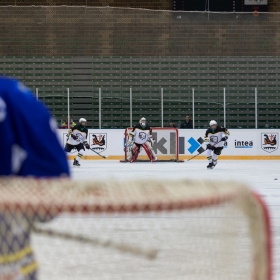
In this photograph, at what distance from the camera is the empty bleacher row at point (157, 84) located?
65.4ft

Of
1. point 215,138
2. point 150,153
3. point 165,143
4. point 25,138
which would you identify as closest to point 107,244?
point 25,138

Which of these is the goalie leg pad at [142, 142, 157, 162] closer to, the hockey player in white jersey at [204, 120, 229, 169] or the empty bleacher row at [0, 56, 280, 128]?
the empty bleacher row at [0, 56, 280, 128]

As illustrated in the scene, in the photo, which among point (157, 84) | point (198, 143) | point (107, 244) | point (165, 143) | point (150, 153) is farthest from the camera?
point (157, 84)

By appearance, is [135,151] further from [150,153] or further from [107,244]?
[107,244]

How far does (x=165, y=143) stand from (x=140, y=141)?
3.38 feet

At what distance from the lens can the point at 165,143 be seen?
19781 mm

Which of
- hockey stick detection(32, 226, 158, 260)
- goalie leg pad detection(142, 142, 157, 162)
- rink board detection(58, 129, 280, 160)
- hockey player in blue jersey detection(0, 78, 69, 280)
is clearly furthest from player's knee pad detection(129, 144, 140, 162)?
hockey stick detection(32, 226, 158, 260)

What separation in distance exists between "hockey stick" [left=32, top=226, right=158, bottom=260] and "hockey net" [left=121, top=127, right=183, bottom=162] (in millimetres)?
18119

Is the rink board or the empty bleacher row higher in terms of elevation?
the empty bleacher row

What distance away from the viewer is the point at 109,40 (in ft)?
68.9

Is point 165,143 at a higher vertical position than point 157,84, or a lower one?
lower

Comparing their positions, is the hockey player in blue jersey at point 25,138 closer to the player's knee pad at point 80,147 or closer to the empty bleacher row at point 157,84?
the player's knee pad at point 80,147

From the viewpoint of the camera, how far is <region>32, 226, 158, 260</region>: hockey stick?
123cm

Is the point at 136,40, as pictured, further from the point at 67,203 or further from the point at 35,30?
the point at 67,203
